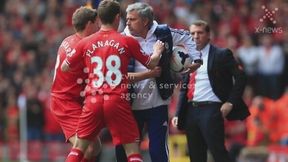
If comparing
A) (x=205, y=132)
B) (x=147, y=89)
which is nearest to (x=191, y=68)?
(x=147, y=89)

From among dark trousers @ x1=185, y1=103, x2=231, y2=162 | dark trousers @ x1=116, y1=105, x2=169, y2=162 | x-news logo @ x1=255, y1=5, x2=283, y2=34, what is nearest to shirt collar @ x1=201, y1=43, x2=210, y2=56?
dark trousers @ x1=185, y1=103, x2=231, y2=162

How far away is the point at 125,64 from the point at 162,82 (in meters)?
1.05

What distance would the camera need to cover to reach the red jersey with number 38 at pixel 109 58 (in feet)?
37.6

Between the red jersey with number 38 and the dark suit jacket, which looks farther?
the dark suit jacket

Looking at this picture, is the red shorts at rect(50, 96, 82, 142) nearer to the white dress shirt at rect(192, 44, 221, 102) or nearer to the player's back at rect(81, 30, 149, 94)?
the player's back at rect(81, 30, 149, 94)

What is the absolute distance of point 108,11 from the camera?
1150 centimetres

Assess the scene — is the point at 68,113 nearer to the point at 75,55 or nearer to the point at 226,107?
the point at 75,55

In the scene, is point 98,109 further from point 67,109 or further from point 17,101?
point 17,101

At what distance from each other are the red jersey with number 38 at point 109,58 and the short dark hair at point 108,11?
0.15 meters

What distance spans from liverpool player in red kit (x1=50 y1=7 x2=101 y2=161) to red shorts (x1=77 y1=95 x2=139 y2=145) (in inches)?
32.7

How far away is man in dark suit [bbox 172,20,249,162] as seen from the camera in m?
13.2

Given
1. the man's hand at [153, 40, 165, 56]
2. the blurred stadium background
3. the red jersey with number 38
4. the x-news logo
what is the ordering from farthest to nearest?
the blurred stadium background → the x-news logo → the man's hand at [153, 40, 165, 56] → the red jersey with number 38

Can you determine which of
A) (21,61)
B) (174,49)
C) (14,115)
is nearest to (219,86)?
(174,49)

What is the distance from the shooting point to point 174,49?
12.6m
